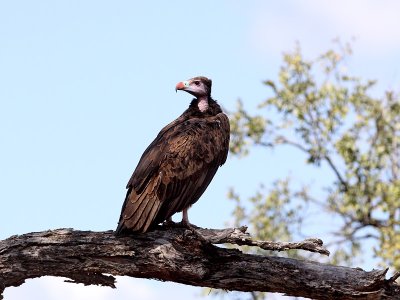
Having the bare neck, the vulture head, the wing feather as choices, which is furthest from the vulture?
the vulture head

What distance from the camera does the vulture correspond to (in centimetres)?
872

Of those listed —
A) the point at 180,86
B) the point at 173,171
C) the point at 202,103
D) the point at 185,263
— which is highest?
the point at 180,86

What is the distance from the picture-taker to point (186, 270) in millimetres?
8211

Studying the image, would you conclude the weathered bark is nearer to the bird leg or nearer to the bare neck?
the bird leg

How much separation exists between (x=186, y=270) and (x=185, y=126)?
180cm

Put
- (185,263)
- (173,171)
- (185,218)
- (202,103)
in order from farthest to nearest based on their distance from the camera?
(202,103)
(185,218)
(173,171)
(185,263)

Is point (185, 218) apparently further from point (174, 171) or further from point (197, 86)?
point (197, 86)

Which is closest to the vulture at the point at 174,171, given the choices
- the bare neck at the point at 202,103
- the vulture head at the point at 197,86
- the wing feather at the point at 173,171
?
the wing feather at the point at 173,171

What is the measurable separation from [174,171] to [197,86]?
60.9 inches

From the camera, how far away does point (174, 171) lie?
9078 millimetres

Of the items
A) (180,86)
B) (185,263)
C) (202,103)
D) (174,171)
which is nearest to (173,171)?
(174,171)

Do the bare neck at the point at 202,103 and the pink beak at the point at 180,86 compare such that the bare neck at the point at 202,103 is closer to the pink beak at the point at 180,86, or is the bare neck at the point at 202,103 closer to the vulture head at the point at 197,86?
the vulture head at the point at 197,86

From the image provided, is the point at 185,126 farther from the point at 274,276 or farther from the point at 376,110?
the point at 376,110

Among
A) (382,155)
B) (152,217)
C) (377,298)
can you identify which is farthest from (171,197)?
(382,155)
